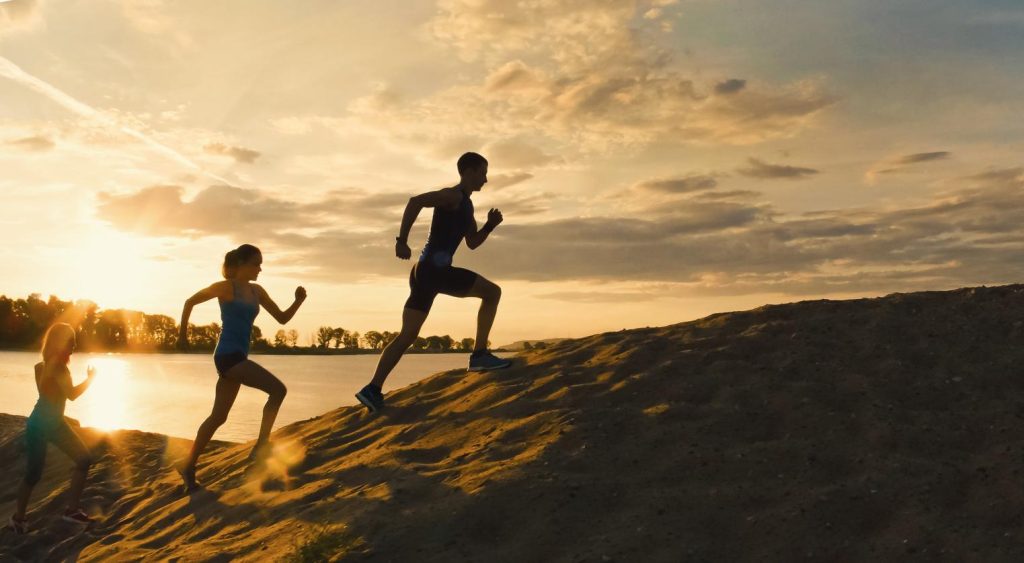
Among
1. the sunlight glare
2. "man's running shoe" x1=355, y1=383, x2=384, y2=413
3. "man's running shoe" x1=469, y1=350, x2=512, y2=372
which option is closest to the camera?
"man's running shoe" x1=355, y1=383, x2=384, y2=413

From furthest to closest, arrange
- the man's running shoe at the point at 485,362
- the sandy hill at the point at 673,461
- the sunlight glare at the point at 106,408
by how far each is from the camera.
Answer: the sunlight glare at the point at 106,408 → the man's running shoe at the point at 485,362 → the sandy hill at the point at 673,461

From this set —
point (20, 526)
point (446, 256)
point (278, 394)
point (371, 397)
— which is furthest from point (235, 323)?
point (20, 526)

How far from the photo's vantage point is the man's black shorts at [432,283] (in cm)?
753

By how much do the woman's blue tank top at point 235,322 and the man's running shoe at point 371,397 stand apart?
1276mm

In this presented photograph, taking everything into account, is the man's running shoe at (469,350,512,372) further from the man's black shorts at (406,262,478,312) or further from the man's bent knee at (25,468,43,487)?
the man's bent knee at (25,468,43,487)

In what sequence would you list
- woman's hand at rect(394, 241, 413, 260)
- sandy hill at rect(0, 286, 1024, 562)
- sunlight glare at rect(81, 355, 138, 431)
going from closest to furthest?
sandy hill at rect(0, 286, 1024, 562)
woman's hand at rect(394, 241, 413, 260)
sunlight glare at rect(81, 355, 138, 431)

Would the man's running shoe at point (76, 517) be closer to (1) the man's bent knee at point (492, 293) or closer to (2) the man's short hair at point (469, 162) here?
(1) the man's bent knee at point (492, 293)

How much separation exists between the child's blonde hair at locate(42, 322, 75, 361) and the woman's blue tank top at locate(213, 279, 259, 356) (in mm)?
1632

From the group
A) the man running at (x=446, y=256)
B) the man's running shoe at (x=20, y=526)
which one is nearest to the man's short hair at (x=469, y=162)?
the man running at (x=446, y=256)

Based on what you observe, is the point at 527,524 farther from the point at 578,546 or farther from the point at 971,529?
the point at 971,529

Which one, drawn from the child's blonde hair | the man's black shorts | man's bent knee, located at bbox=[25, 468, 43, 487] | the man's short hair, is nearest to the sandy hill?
man's bent knee, located at bbox=[25, 468, 43, 487]

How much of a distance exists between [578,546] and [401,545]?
108 cm

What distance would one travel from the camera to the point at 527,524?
4.77 metres

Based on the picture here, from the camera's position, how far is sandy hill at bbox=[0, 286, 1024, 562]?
450cm
